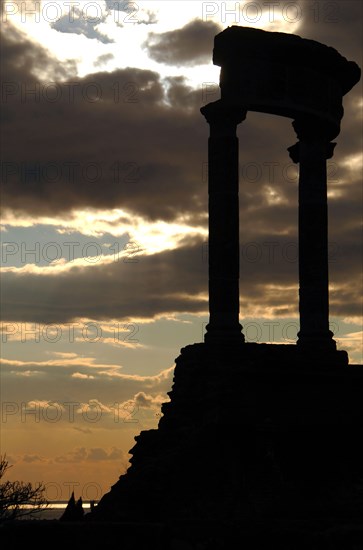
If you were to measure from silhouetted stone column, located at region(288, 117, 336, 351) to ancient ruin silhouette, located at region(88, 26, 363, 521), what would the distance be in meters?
0.05

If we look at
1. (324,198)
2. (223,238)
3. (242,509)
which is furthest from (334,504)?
(324,198)

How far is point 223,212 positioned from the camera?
36.7m

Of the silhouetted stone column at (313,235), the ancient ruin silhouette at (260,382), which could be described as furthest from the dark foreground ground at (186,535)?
the silhouetted stone column at (313,235)

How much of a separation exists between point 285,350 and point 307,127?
29.3 feet

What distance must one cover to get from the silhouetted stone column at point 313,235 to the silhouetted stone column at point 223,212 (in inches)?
151

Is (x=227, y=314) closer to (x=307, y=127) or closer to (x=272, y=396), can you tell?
(x=272, y=396)

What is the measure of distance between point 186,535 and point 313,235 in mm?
15681

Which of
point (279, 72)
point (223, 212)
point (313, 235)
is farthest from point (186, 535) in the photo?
point (279, 72)

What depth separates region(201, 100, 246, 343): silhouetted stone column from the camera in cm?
3647

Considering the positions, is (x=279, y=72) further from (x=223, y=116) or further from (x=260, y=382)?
(x=260, y=382)

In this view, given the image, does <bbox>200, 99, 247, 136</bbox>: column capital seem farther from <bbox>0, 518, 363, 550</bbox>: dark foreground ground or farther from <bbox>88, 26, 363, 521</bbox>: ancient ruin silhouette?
<bbox>0, 518, 363, 550</bbox>: dark foreground ground

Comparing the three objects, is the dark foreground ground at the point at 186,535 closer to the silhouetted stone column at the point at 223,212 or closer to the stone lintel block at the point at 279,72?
the silhouetted stone column at the point at 223,212

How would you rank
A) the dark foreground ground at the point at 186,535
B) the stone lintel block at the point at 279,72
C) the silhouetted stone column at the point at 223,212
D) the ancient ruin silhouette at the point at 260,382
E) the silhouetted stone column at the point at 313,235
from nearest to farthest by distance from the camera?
the dark foreground ground at the point at 186,535
the ancient ruin silhouette at the point at 260,382
the silhouetted stone column at the point at 223,212
the stone lintel block at the point at 279,72
the silhouetted stone column at the point at 313,235

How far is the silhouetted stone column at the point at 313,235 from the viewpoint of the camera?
39.2 m
